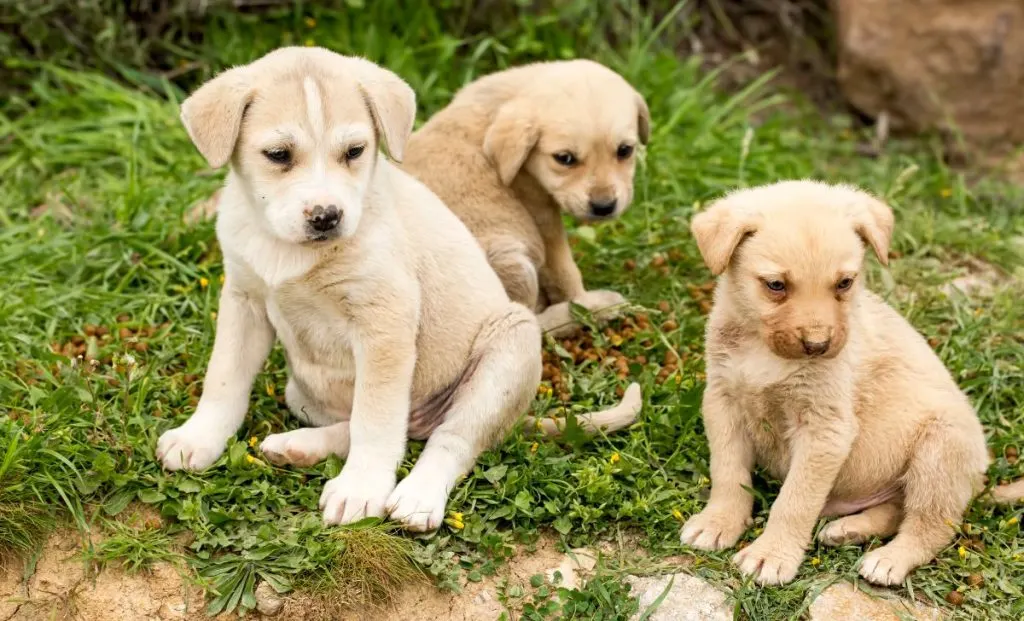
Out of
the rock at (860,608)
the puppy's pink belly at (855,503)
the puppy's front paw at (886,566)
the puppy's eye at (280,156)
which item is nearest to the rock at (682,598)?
the rock at (860,608)

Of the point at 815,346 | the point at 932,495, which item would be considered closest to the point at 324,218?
the point at 815,346

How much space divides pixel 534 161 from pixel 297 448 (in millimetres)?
1964

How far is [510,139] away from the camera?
6125mm

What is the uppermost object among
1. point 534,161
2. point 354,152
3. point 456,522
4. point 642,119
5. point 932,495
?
point 354,152

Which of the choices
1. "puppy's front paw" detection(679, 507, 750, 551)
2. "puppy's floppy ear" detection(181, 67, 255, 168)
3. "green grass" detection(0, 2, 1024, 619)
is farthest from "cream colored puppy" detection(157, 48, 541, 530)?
"puppy's front paw" detection(679, 507, 750, 551)

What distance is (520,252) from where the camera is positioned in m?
6.18

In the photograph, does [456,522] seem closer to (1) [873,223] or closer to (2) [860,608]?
(2) [860,608]

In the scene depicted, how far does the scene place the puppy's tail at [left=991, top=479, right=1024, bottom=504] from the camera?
17.4ft

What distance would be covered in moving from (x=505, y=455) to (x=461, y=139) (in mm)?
1791

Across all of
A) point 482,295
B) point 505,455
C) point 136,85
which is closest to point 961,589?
point 505,455

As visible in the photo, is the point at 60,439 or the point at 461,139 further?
the point at 461,139

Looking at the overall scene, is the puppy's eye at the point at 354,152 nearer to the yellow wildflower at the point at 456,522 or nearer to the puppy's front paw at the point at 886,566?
the yellow wildflower at the point at 456,522

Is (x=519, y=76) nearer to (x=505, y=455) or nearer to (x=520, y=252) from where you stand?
(x=520, y=252)

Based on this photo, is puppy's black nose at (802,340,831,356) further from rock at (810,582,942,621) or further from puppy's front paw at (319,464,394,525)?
puppy's front paw at (319,464,394,525)
